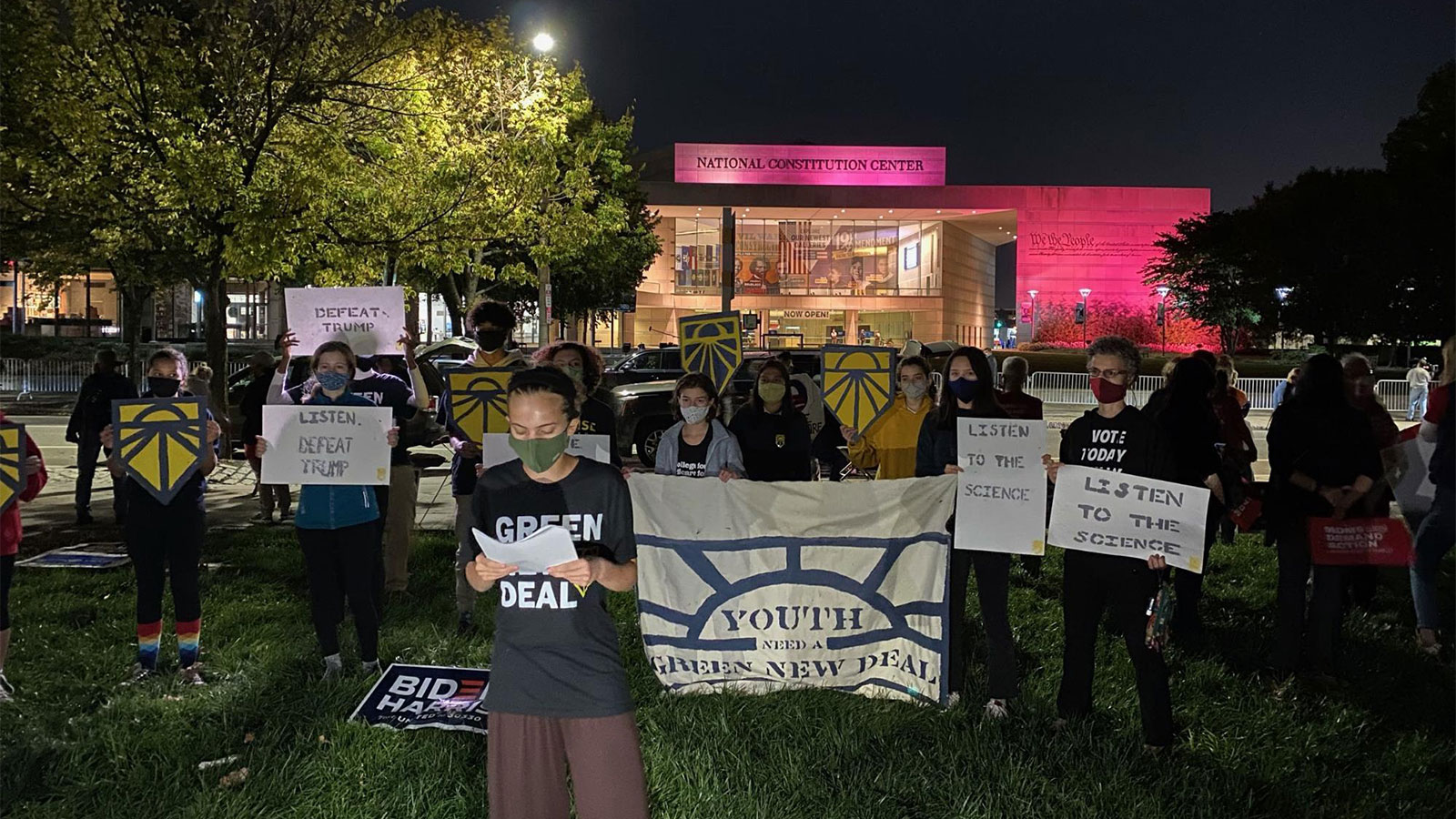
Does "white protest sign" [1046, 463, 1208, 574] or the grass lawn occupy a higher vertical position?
"white protest sign" [1046, 463, 1208, 574]

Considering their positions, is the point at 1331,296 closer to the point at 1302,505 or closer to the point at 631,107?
the point at 1302,505

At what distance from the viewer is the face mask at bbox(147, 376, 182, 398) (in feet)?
18.5

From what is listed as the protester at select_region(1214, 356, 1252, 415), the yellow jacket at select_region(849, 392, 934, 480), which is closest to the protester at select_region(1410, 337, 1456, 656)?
the yellow jacket at select_region(849, 392, 934, 480)

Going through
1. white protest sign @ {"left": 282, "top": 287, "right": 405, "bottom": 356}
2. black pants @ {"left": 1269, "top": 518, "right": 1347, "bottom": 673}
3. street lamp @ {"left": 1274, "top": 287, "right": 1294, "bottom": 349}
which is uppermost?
street lamp @ {"left": 1274, "top": 287, "right": 1294, "bottom": 349}

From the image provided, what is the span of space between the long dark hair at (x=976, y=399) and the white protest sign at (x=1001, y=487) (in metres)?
0.21

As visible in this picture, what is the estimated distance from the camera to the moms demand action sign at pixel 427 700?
4906 millimetres

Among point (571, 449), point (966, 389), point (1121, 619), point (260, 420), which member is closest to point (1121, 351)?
point (966, 389)

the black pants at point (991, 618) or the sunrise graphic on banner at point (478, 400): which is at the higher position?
the sunrise graphic on banner at point (478, 400)

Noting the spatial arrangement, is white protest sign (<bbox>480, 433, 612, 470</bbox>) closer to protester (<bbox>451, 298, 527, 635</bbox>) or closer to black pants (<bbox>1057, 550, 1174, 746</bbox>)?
protester (<bbox>451, 298, 527, 635</bbox>)

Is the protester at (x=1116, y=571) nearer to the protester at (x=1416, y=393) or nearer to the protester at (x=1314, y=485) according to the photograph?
the protester at (x=1314, y=485)

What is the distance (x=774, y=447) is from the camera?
6598 mm

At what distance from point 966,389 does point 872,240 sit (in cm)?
5256

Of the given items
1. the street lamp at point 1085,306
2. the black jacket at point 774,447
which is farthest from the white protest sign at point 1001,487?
the street lamp at point 1085,306

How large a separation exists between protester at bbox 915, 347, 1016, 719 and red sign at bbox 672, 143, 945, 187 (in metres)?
48.7
